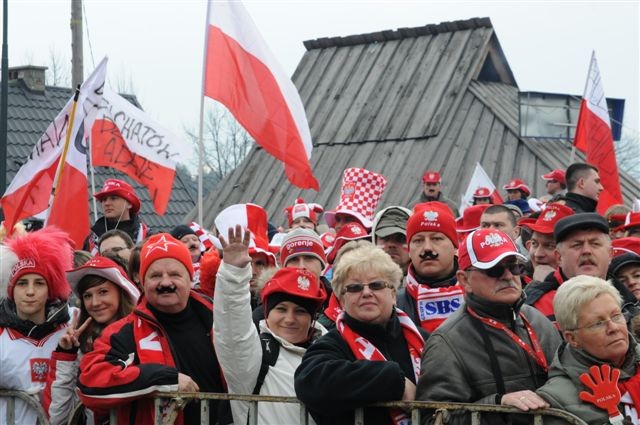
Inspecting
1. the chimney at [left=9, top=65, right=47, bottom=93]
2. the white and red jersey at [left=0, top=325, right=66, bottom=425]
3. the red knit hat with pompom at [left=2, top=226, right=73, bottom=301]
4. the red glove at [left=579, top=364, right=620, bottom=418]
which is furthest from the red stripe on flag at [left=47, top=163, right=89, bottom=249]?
the chimney at [left=9, top=65, right=47, bottom=93]

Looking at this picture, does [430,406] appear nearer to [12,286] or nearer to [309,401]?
[309,401]

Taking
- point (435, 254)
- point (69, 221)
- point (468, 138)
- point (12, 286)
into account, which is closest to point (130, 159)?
point (69, 221)

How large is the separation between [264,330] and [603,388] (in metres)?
1.81

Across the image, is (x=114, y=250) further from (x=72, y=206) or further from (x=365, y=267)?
(x=365, y=267)

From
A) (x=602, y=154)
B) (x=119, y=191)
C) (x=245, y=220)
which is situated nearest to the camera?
(x=245, y=220)

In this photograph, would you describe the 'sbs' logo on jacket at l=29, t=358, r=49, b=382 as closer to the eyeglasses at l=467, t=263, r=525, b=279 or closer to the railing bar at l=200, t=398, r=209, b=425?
the railing bar at l=200, t=398, r=209, b=425

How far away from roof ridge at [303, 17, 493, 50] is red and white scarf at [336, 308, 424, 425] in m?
18.9

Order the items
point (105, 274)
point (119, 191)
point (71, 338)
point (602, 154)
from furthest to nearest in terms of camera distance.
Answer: point (602, 154) < point (119, 191) < point (105, 274) < point (71, 338)

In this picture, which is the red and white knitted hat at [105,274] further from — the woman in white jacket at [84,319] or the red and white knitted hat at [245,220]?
the red and white knitted hat at [245,220]

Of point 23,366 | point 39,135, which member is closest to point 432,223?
point 23,366

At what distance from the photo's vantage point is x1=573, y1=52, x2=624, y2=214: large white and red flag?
11.4 metres

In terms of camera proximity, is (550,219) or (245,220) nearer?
(550,219)

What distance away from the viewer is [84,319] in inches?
264

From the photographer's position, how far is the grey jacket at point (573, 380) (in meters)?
4.95
